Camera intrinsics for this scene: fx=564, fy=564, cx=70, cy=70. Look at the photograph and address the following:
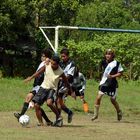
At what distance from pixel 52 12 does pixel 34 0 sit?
9.48ft

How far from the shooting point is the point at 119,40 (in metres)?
40.0

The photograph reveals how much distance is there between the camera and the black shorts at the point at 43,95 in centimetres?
1255

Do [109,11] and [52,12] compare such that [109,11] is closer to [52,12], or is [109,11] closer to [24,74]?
[52,12]

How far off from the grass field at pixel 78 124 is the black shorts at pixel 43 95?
0.59 m

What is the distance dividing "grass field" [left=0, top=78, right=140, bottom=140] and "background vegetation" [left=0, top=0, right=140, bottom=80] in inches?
633

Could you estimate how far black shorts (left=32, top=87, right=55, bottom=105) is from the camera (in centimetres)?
1255

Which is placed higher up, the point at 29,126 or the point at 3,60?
the point at 29,126

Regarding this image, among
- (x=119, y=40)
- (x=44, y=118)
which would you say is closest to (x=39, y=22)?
(x=119, y=40)

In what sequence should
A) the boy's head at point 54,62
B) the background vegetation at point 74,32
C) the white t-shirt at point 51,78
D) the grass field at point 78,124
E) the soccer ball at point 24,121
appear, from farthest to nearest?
the background vegetation at point 74,32
the white t-shirt at point 51,78
the boy's head at point 54,62
the soccer ball at point 24,121
the grass field at point 78,124

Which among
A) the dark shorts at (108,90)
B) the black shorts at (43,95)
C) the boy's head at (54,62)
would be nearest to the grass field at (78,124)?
the black shorts at (43,95)

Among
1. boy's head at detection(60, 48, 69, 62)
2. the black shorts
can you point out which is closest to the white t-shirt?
the black shorts

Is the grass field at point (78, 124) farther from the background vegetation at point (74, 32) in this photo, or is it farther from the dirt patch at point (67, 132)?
the background vegetation at point (74, 32)

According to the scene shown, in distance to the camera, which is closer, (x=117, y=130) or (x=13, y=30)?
A: (x=117, y=130)

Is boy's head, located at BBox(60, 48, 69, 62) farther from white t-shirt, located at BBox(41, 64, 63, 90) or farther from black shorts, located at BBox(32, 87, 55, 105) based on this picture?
black shorts, located at BBox(32, 87, 55, 105)
